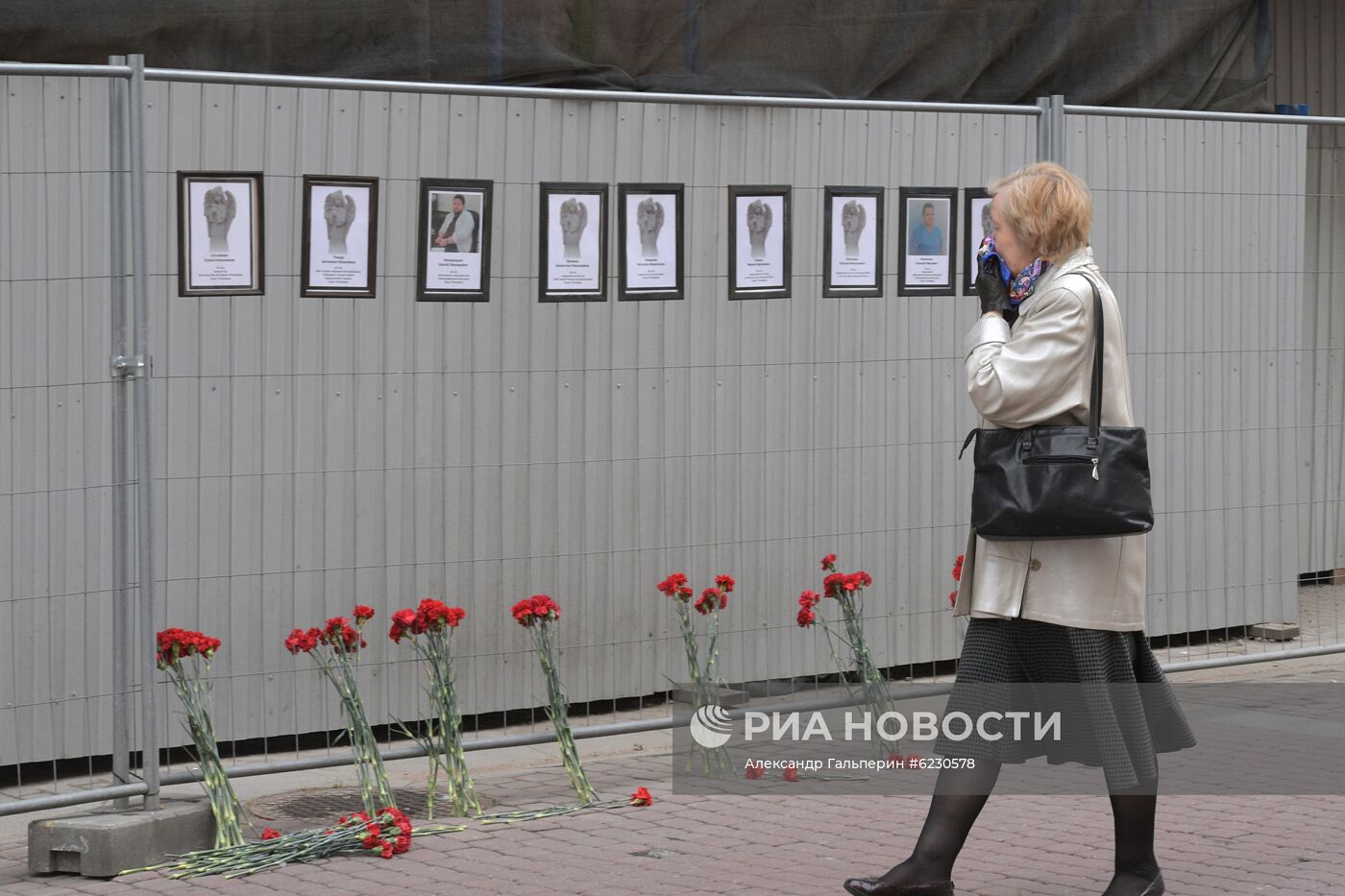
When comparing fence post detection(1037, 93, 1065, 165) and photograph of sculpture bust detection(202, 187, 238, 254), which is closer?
photograph of sculpture bust detection(202, 187, 238, 254)

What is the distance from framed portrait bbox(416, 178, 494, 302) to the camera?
22.7 ft

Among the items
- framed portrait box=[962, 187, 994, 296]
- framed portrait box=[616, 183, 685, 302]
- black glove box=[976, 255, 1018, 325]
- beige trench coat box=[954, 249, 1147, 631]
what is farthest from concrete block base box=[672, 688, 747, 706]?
black glove box=[976, 255, 1018, 325]

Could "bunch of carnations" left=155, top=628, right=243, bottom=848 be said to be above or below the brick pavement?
above

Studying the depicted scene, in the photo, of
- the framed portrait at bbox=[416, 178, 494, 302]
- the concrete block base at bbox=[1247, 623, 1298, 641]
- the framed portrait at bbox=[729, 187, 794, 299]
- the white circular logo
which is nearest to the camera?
the white circular logo

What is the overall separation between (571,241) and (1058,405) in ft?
9.24

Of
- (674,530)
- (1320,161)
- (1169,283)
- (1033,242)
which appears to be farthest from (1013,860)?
(1320,161)

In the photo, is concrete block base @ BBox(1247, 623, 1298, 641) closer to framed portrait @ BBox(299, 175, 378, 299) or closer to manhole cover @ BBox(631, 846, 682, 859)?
manhole cover @ BBox(631, 846, 682, 859)

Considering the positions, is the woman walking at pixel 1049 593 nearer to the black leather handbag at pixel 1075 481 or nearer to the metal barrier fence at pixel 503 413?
the black leather handbag at pixel 1075 481

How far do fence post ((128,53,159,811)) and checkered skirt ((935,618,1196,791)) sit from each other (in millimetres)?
2344

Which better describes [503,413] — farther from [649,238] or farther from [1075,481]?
[1075,481]

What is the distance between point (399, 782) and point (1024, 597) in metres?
2.64

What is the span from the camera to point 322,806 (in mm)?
6234

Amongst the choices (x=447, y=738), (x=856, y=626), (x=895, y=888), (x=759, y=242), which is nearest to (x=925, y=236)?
(x=759, y=242)

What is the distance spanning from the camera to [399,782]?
6520mm
